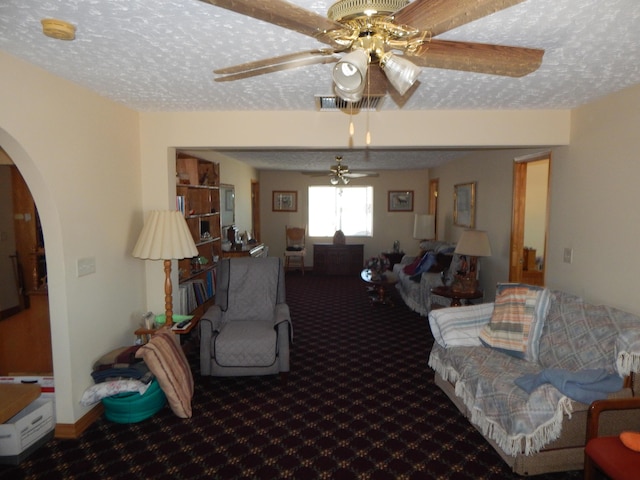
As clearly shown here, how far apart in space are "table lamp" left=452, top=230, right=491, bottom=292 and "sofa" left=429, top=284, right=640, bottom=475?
1.31 meters

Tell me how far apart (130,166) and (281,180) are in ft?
20.3

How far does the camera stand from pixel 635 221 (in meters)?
2.71

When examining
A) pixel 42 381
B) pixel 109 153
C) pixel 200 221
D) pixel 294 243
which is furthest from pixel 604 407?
pixel 294 243

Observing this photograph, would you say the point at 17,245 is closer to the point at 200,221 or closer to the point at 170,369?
the point at 200,221

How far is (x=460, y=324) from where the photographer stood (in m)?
3.24

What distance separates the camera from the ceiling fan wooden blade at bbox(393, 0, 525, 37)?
Result: 107 cm

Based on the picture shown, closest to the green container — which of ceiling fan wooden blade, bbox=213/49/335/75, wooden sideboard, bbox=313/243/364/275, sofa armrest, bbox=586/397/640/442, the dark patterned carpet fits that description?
the dark patterned carpet

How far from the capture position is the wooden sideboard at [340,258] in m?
9.00

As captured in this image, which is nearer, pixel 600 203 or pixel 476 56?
pixel 476 56

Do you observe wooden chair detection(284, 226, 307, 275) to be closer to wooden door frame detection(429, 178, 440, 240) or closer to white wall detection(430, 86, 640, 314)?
wooden door frame detection(429, 178, 440, 240)

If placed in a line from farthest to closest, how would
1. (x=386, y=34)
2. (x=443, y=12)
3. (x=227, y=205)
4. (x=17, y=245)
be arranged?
(x=227, y=205) → (x=17, y=245) → (x=386, y=34) → (x=443, y=12)

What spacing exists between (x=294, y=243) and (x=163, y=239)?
6264 mm

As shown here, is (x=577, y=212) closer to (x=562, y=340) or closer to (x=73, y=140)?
(x=562, y=340)

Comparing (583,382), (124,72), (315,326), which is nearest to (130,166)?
(124,72)
